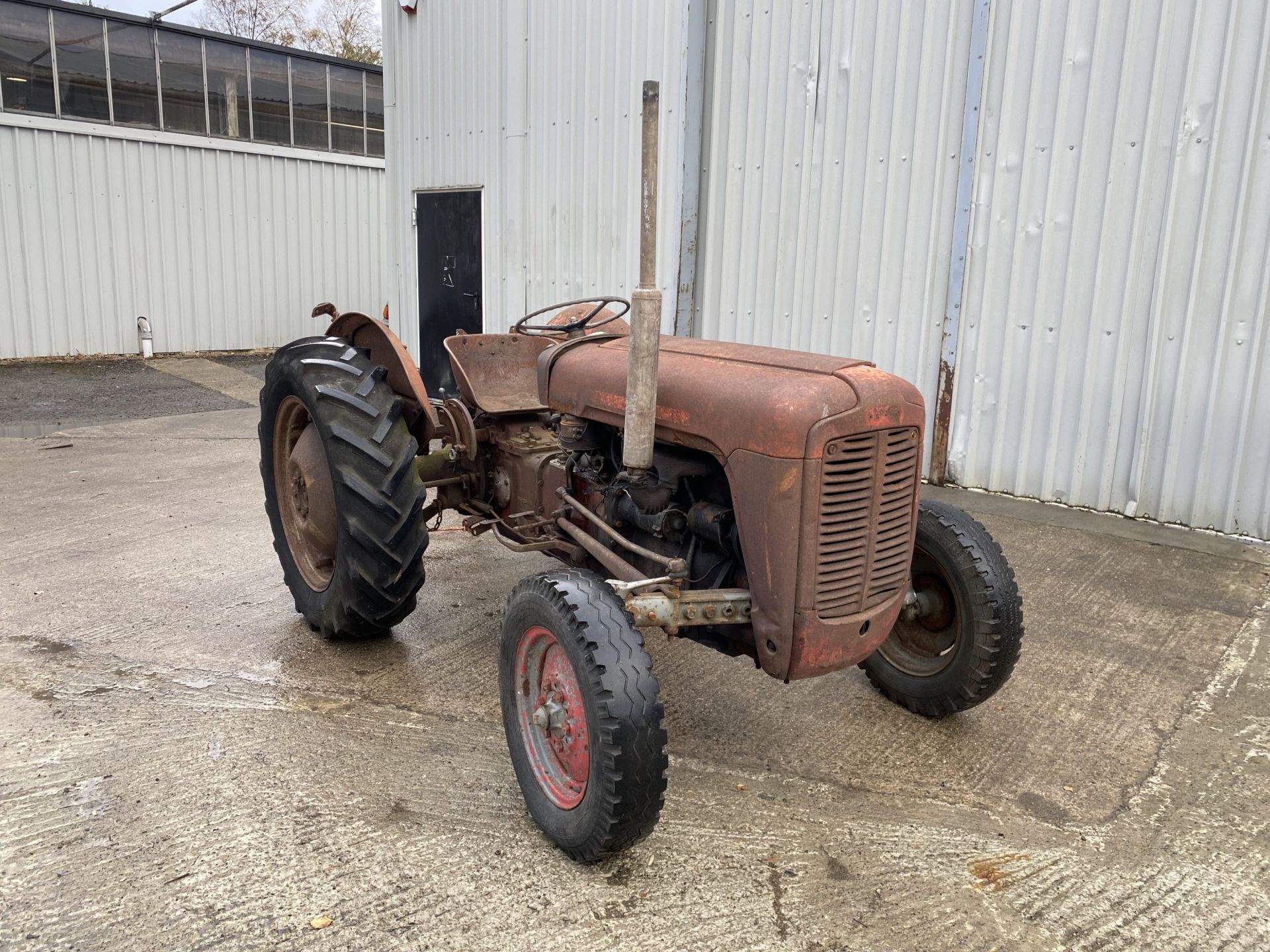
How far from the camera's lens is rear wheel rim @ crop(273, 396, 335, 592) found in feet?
12.1

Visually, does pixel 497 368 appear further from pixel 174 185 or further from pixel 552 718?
pixel 174 185

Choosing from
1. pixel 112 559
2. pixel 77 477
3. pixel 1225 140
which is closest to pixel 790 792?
pixel 112 559

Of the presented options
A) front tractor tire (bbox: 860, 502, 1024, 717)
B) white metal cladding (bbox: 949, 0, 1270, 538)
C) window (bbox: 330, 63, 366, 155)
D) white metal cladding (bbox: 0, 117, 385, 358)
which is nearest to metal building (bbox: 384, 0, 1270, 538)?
white metal cladding (bbox: 949, 0, 1270, 538)

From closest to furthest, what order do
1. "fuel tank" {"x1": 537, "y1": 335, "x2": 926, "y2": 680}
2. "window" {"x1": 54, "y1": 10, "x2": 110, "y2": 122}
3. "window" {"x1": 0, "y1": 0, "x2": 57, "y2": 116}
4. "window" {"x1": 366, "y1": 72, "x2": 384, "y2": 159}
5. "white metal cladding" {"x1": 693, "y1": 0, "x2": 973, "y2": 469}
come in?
"fuel tank" {"x1": 537, "y1": 335, "x2": 926, "y2": 680} → "white metal cladding" {"x1": 693, "y1": 0, "x2": 973, "y2": 469} → "window" {"x1": 0, "y1": 0, "x2": 57, "y2": 116} → "window" {"x1": 54, "y1": 10, "x2": 110, "y2": 122} → "window" {"x1": 366, "y1": 72, "x2": 384, "y2": 159}

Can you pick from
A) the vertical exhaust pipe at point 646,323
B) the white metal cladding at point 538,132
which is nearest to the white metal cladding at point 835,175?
the white metal cladding at point 538,132

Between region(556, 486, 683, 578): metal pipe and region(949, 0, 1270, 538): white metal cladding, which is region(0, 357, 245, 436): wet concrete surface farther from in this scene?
region(949, 0, 1270, 538): white metal cladding

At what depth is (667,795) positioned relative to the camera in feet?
8.82

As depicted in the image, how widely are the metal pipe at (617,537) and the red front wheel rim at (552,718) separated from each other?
40cm

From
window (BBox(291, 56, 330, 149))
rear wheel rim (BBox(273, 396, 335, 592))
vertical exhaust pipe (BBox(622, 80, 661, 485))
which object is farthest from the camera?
window (BBox(291, 56, 330, 149))

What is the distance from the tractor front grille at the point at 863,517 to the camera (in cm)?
243

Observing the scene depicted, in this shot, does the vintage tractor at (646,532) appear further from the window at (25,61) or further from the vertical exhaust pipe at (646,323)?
the window at (25,61)

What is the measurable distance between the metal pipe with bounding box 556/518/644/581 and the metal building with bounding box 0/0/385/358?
37.2 feet

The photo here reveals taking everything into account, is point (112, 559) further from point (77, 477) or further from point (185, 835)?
point (185, 835)

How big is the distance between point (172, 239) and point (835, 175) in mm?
10000
